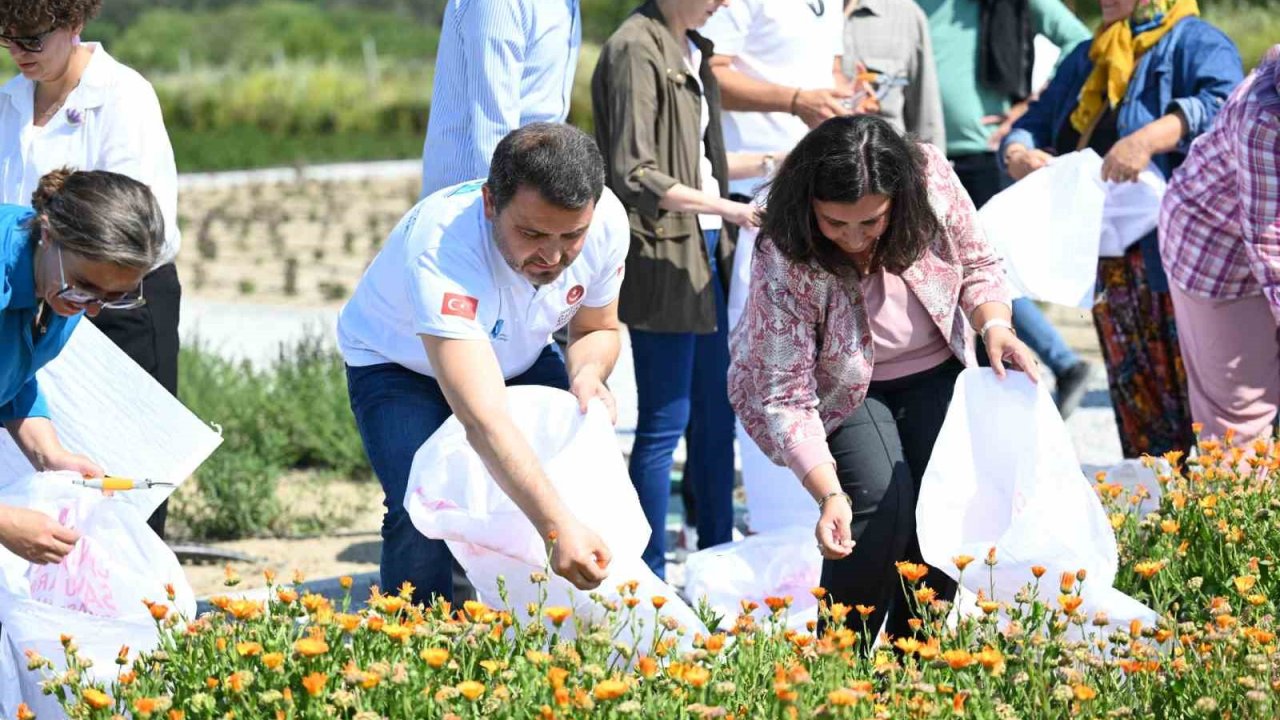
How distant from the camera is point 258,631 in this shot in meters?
2.85

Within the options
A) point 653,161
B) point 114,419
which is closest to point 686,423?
point 653,161

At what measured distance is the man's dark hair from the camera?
3.17 metres

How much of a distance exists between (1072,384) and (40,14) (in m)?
3.75

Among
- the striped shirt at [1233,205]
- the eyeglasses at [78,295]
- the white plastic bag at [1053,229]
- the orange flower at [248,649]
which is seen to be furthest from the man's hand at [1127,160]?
the orange flower at [248,649]

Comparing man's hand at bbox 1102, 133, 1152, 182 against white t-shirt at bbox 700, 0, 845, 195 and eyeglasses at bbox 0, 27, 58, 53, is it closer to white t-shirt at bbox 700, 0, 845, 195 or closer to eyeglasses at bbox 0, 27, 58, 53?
white t-shirt at bbox 700, 0, 845, 195

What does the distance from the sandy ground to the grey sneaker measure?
24cm

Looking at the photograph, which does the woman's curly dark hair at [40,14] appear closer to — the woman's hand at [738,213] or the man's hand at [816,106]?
the woman's hand at [738,213]

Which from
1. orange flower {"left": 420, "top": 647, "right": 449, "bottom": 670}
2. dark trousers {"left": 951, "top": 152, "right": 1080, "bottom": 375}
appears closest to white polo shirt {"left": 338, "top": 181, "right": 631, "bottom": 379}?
orange flower {"left": 420, "top": 647, "right": 449, "bottom": 670}

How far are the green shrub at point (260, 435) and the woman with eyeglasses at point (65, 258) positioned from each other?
7.87 ft

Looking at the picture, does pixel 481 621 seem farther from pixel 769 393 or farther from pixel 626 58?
pixel 626 58

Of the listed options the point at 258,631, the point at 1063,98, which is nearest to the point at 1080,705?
the point at 258,631

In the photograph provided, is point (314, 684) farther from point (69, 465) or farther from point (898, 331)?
point (898, 331)

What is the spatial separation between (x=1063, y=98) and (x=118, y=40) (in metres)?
43.9

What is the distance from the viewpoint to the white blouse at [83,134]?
13.0 ft
